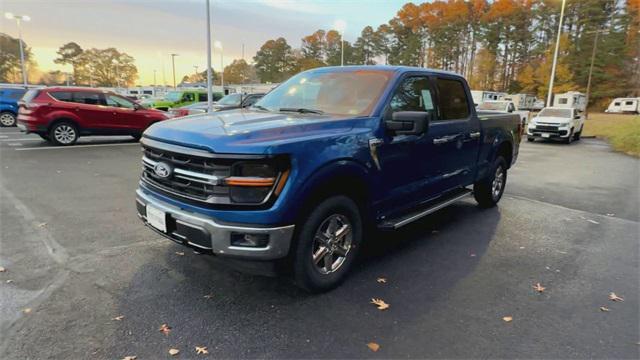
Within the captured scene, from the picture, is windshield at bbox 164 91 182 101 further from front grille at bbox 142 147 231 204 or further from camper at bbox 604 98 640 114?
camper at bbox 604 98 640 114

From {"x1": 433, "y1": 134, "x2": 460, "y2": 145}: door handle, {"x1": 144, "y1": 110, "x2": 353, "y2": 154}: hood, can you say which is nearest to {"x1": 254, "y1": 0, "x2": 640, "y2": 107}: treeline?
{"x1": 433, "y1": 134, "x2": 460, "y2": 145}: door handle

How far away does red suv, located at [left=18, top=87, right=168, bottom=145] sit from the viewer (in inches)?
454

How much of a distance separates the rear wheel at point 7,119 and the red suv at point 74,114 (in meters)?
8.27

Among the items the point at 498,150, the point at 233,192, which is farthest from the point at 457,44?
the point at 233,192

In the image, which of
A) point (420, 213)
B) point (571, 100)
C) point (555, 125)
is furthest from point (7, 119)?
point (571, 100)

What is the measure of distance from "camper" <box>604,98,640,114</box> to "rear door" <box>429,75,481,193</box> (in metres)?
55.7

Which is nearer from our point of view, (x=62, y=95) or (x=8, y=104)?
(x=62, y=95)

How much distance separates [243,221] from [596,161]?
14.1 metres

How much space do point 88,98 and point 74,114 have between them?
2.20 feet

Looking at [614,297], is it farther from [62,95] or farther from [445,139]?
[62,95]

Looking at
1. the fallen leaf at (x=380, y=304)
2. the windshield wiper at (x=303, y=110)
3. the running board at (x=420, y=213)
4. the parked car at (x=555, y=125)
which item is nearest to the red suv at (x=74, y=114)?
the windshield wiper at (x=303, y=110)

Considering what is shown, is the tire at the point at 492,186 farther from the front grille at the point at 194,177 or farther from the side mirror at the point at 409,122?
the front grille at the point at 194,177

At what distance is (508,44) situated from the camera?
214 ft

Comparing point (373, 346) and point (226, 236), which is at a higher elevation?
point (226, 236)
